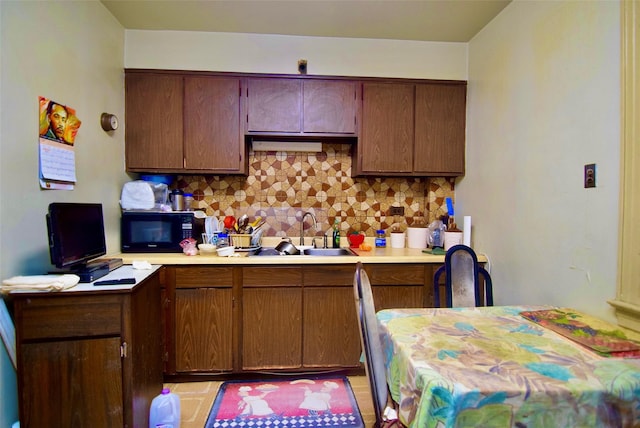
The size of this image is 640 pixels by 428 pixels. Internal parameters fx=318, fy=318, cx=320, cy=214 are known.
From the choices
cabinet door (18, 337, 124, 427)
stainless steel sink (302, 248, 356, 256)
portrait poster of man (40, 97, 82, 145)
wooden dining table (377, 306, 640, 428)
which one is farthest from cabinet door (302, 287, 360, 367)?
portrait poster of man (40, 97, 82, 145)

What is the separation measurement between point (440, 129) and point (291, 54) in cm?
139

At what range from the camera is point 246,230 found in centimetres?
260

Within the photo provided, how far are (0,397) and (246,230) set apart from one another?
159 centimetres

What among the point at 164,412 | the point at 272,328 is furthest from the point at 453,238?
the point at 164,412

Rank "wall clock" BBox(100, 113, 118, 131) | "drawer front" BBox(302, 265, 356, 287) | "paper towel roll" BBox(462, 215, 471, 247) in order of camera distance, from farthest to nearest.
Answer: "paper towel roll" BBox(462, 215, 471, 247) < "drawer front" BBox(302, 265, 356, 287) < "wall clock" BBox(100, 113, 118, 131)

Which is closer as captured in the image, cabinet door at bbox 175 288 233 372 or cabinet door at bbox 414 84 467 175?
cabinet door at bbox 175 288 233 372

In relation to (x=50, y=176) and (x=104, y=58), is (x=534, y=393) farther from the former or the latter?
(x=104, y=58)

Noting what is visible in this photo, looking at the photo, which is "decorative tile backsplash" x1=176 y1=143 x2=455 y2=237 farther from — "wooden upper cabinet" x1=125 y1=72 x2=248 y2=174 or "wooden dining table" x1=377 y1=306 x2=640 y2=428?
"wooden dining table" x1=377 y1=306 x2=640 y2=428

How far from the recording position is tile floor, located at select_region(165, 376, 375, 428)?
190 centimetres

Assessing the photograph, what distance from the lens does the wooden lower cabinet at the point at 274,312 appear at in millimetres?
2217

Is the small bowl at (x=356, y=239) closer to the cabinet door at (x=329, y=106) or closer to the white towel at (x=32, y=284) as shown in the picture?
the cabinet door at (x=329, y=106)

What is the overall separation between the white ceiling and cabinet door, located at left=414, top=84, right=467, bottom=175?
457mm

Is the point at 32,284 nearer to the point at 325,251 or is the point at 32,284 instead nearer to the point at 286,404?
the point at 286,404

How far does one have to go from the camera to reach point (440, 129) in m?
2.68
